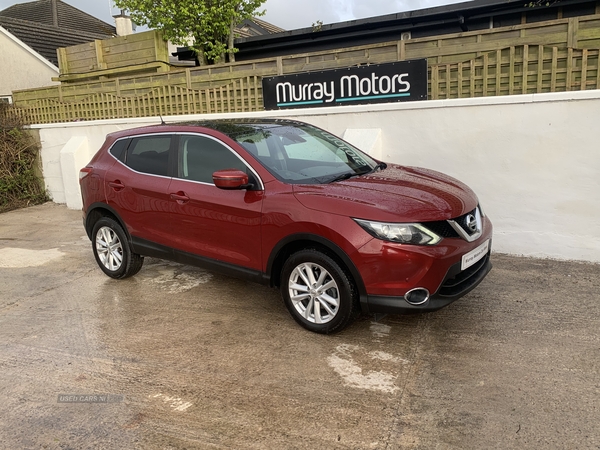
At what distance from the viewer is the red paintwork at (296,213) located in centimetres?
340

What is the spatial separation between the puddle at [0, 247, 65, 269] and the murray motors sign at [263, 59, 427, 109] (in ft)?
12.3

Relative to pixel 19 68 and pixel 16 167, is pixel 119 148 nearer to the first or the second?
pixel 16 167

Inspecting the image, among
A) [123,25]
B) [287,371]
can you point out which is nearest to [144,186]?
[287,371]

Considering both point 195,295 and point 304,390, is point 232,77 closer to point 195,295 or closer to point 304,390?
point 195,295

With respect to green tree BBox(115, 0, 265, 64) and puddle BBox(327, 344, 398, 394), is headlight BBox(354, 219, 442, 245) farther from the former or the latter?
green tree BBox(115, 0, 265, 64)

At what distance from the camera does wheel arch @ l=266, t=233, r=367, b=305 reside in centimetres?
350

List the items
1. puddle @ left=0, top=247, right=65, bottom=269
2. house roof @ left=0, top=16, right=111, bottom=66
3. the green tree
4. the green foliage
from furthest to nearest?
house roof @ left=0, top=16, right=111, bottom=66 < the green tree < the green foliage < puddle @ left=0, top=247, right=65, bottom=269

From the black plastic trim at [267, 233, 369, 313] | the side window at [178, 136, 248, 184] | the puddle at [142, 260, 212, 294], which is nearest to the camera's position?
the black plastic trim at [267, 233, 369, 313]

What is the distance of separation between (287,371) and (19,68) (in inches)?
729

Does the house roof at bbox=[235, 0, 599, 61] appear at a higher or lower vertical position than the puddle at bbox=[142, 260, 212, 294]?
higher

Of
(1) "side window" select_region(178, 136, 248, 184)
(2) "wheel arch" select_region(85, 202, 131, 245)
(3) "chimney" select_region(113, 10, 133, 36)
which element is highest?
(3) "chimney" select_region(113, 10, 133, 36)

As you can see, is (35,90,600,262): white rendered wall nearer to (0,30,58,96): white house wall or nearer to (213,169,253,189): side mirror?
(213,169,253,189): side mirror

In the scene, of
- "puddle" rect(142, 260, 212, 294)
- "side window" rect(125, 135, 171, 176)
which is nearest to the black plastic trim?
"side window" rect(125, 135, 171, 176)

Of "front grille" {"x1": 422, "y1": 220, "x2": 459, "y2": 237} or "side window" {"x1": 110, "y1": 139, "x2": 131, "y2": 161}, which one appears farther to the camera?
"side window" {"x1": 110, "y1": 139, "x2": 131, "y2": 161}
